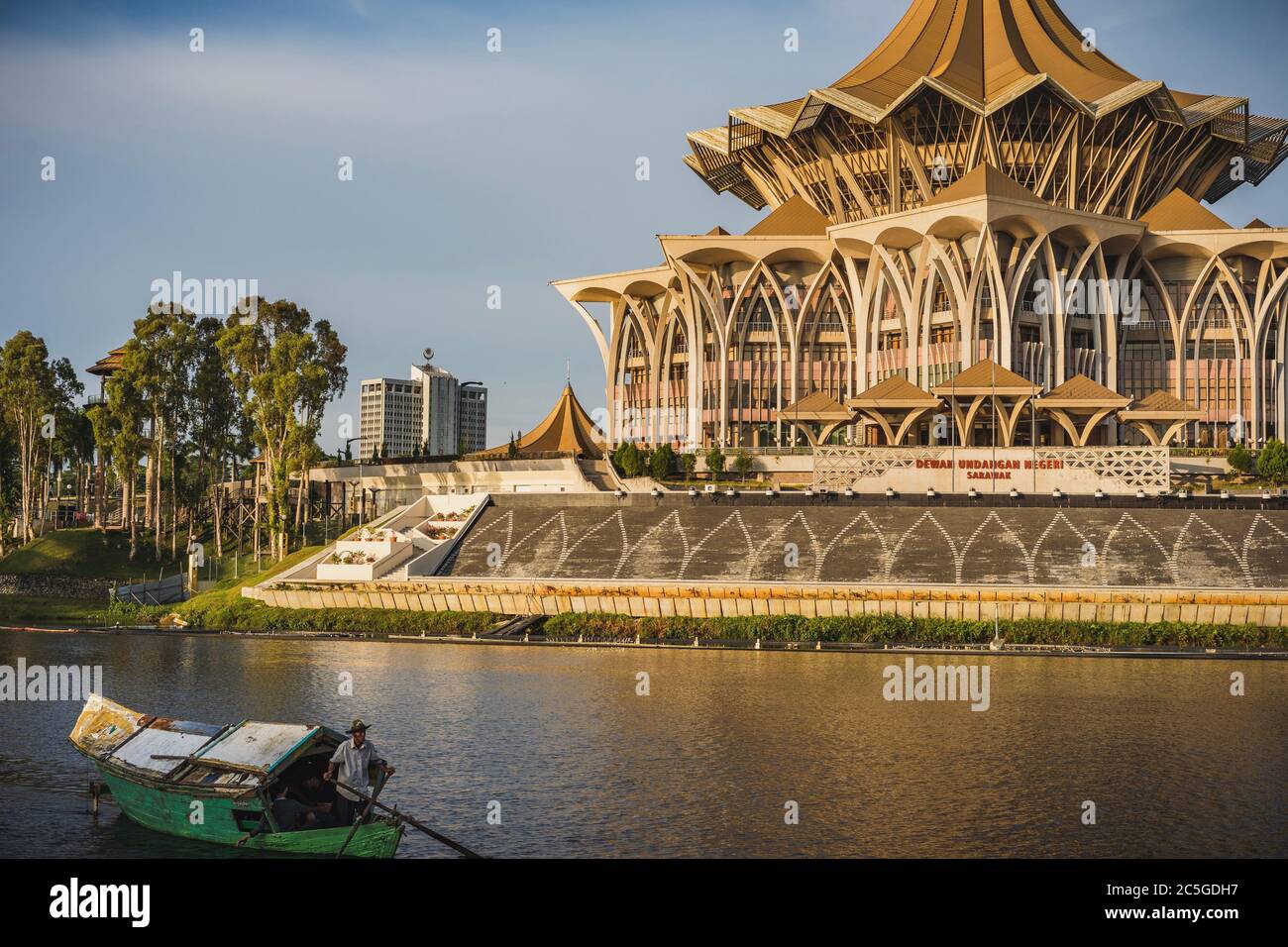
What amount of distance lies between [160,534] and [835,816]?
75.9m

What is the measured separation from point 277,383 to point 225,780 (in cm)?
5759

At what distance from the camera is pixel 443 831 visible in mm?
28281

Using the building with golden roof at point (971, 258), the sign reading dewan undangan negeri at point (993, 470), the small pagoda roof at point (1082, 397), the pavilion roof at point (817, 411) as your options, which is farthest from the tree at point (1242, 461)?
the pavilion roof at point (817, 411)

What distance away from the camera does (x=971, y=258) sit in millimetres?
103750

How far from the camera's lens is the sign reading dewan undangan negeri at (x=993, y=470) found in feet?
255

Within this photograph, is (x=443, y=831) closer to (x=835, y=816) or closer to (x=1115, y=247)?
(x=835, y=816)

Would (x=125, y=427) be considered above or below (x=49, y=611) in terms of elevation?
above

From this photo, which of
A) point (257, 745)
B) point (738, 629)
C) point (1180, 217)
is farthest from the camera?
point (1180, 217)

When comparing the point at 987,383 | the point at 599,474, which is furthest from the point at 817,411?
the point at 599,474

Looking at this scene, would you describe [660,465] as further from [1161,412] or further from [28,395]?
[28,395]

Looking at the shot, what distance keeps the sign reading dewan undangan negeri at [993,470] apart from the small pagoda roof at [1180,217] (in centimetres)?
3610

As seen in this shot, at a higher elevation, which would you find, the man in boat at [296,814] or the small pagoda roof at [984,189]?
the small pagoda roof at [984,189]

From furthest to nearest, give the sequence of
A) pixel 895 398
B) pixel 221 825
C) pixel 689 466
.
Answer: pixel 689 466 < pixel 895 398 < pixel 221 825

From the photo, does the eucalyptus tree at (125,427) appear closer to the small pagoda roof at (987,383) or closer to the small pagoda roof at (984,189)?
the small pagoda roof at (987,383)
